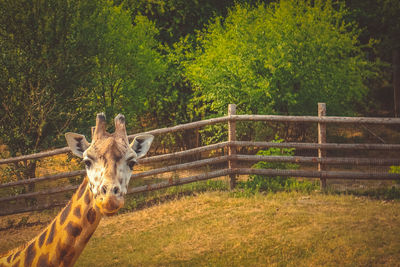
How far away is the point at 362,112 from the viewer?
73.9 feet

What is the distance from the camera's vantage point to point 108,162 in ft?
11.6

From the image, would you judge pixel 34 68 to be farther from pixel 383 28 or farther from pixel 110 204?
pixel 383 28

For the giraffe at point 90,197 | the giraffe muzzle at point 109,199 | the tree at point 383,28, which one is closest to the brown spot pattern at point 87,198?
the giraffe at point 90,197

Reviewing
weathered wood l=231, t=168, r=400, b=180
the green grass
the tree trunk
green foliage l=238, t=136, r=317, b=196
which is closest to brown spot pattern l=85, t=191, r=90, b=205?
the green grass

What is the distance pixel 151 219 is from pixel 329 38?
26.3 ft

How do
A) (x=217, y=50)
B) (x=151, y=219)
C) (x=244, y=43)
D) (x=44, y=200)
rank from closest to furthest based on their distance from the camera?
(x=151, y=219) < (x=44, y=200) < (x=244, y=43) < (x=217, y=50)

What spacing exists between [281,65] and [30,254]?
972cm

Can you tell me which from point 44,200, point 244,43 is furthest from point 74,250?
point 244,43

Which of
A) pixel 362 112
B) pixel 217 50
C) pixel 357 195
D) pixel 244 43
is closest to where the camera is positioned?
pixel 357 195

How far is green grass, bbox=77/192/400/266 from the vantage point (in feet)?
21.0

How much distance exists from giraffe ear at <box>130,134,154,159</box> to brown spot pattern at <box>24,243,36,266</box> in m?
1.29

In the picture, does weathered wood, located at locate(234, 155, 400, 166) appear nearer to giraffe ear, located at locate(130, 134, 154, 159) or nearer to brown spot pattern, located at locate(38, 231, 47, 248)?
giraffe ear, located at locate(130, 134, 154, 159)

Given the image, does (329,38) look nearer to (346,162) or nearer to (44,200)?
(346,162)

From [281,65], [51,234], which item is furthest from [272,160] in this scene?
[51,234]
